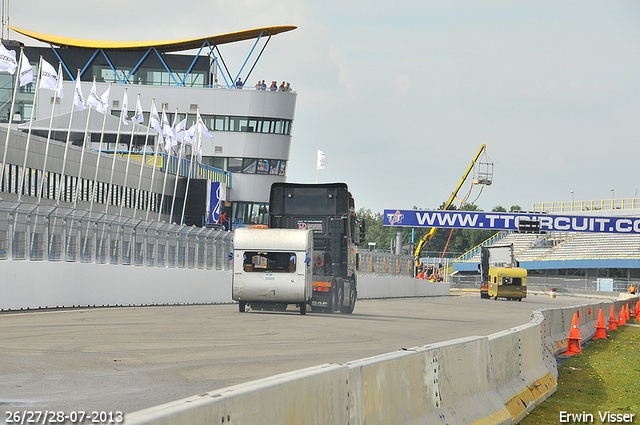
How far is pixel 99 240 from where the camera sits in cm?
2489

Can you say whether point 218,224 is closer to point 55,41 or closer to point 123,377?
point 55,41

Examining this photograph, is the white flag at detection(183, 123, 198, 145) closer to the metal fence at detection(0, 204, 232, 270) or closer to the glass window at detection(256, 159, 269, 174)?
the glass window at detection(256, 159, 269, 174)

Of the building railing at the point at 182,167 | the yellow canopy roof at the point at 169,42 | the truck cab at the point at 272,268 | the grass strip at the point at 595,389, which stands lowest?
the grass strip at the point at 595,389

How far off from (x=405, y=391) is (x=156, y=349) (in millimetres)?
7635

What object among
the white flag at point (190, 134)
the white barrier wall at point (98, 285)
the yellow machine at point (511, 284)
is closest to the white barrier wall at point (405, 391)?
the white barrier wall at point (98, 285)

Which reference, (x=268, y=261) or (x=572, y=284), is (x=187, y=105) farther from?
(x=268, y=261)

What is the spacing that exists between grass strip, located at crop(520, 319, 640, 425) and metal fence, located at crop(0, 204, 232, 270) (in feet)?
42.9

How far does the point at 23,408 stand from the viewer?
7.49 m

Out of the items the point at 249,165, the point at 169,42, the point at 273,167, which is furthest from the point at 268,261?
the point at 169,42

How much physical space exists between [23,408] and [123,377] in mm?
2591

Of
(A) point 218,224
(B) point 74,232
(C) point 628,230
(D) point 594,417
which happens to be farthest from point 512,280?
(D) point 594,417

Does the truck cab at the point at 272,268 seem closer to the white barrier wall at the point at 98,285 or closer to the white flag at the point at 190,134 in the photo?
the white barrier wall at the point at 98,285

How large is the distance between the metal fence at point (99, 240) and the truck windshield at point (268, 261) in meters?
4.08

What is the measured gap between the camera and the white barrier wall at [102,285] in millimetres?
21156
